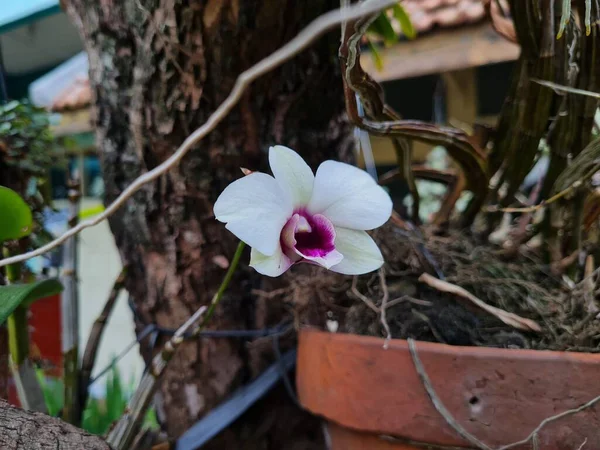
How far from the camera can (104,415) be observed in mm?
836

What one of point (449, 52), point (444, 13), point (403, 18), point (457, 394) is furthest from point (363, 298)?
point (444, 13)

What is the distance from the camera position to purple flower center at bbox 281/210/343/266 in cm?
36

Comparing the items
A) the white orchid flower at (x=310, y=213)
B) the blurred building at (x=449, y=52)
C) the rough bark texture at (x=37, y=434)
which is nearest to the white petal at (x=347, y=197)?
the white orchid flower at (x=310, y=213)

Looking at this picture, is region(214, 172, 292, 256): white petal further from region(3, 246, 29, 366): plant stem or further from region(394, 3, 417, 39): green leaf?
region(394, 3, 417, 39): green leaf

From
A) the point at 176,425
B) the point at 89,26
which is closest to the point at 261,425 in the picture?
the point at 176,425

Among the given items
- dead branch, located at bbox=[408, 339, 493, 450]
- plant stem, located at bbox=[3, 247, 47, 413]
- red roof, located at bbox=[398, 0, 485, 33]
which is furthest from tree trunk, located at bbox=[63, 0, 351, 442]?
red roof, located at bbox=[398, 0, 485, 33]

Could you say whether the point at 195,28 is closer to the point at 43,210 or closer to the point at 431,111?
the point at 43,210

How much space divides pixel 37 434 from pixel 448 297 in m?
0.39

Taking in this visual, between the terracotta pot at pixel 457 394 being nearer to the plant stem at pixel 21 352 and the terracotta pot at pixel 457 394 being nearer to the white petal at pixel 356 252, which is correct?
the white petal at pixel 356 252

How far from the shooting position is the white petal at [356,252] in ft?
1.26

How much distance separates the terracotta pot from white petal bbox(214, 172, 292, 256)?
0.63 ft

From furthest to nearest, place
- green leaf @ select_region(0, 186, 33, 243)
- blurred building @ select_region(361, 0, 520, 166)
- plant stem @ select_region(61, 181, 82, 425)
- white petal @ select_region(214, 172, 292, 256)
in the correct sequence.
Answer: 1. blurred building @ select_region(361, 0, 520, 166)
2. plant stem @ select_region(61, 181, 82, 425)
3. green leaf @ select_region(0, 186, 33, 243)
4. white petal @ select_region(214, 172, 292, 256)

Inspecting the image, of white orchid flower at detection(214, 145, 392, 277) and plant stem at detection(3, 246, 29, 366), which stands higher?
white orchid flower at detection(214, 145, 392, 277)

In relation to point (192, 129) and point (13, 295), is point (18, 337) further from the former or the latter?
point (192, 129)
